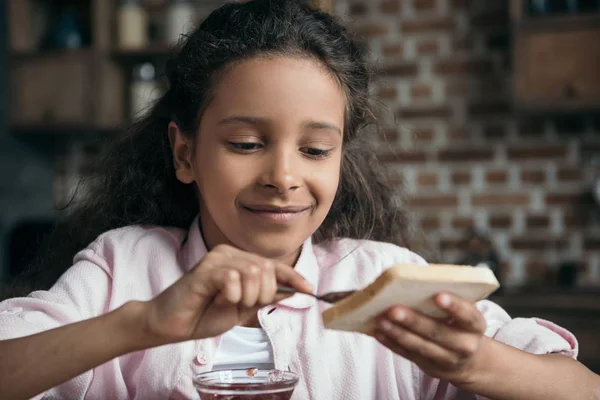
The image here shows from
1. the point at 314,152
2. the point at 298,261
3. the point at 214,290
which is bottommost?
the point at 298,261

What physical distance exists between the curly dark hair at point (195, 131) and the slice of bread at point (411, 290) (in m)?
0.49

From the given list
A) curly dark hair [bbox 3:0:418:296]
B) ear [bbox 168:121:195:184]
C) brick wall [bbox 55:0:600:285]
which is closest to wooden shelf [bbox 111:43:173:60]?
brick wall [bbox 55:0:600:285]

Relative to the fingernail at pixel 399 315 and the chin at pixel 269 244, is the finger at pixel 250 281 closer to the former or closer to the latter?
the fingernail at pixel 399 315

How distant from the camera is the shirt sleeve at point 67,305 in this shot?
1021 mm

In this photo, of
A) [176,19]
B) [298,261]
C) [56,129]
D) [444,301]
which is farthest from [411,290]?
Result: [56,129]

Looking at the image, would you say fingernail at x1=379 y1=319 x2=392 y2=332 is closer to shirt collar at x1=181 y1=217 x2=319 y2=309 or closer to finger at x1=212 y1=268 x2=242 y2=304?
finger at x1=212 y1=268 x2=242 y2=304

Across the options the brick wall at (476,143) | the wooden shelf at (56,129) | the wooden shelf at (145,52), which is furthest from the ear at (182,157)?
the wooden shelf at (56,129)

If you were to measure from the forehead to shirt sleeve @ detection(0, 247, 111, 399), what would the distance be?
1.07 feet

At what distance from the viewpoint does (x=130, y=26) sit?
320 centimetres

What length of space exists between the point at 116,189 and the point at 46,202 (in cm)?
225

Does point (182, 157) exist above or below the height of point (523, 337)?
above

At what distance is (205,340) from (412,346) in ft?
1.36

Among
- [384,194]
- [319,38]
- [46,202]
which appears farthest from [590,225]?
[46,202]

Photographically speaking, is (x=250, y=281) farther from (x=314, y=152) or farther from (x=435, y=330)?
(x=314, y=152)
